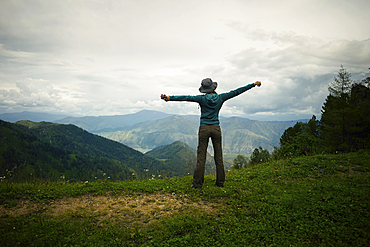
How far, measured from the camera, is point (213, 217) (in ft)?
18.7

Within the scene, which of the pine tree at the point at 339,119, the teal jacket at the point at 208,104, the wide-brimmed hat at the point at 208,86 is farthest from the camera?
the pine tree at the point at 339,119

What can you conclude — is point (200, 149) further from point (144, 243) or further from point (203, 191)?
point (144, 243)

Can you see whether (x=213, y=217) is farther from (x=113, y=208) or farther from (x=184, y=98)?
(x=184, y=98)

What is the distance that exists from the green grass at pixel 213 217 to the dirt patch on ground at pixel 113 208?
0.04 meters

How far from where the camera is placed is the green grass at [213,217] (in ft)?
15.1

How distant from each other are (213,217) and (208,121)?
150 inches

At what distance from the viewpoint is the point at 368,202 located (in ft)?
18.2

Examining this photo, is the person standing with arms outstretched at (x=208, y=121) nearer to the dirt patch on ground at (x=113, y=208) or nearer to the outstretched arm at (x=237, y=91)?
the outstretched arm at (x=237, y=91)

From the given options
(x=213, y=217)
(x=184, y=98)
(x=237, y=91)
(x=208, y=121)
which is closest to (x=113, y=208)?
(x=213, y=217)

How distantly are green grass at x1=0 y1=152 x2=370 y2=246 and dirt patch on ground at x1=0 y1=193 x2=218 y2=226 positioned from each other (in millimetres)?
42

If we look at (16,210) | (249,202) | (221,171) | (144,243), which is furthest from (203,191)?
(16,210)

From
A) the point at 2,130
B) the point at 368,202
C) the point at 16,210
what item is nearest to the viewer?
the point at 368,202

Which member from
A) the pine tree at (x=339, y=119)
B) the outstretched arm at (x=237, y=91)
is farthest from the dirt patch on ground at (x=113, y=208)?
the pine tree at (x=339, y=119)

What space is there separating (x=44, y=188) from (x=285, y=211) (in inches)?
346
